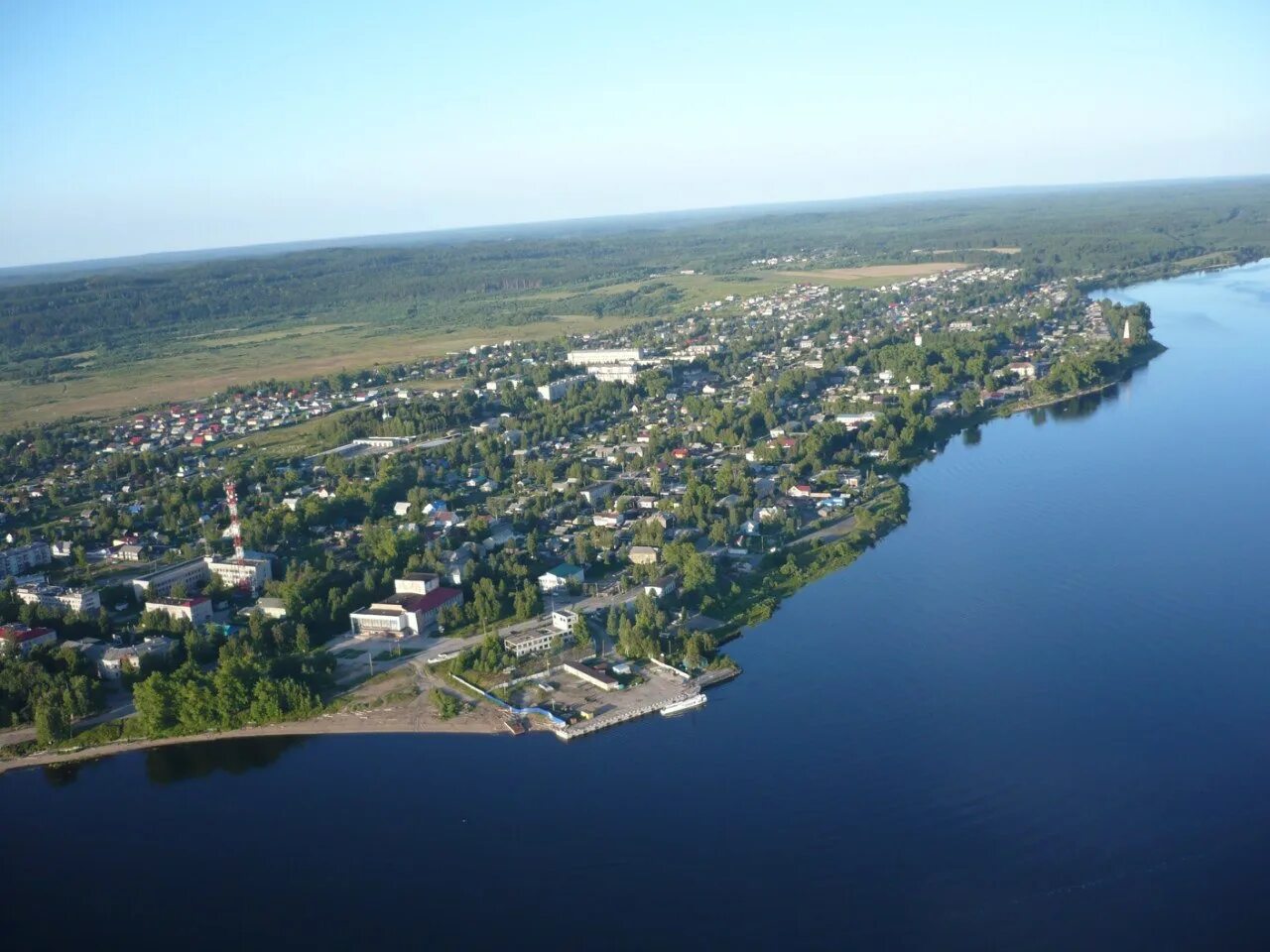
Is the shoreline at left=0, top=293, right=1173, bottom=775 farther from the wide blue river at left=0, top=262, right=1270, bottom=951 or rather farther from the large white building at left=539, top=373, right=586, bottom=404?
the large white building at left=539, top=373, right=586, bottom=404

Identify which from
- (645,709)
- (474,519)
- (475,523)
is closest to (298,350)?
(474,519)

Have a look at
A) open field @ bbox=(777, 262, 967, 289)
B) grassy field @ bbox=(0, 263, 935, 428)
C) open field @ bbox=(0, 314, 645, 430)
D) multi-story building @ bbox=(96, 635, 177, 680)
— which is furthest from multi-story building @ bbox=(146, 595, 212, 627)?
open field @ bbox=(777, 262, 967, 289)

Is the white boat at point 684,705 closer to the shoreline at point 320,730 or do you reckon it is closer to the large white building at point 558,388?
the shoreline at point 320,730

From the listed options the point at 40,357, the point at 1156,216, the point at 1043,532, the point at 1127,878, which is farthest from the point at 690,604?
the point at 1156,216

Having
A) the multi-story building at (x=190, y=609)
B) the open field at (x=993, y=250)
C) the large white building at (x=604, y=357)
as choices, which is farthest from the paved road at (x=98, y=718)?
the open field at (x=993, y=250)

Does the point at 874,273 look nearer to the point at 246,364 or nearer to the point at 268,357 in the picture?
the point at 268,357

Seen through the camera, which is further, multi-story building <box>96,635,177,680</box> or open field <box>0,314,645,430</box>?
open field <box>0,314,645,430</box>
